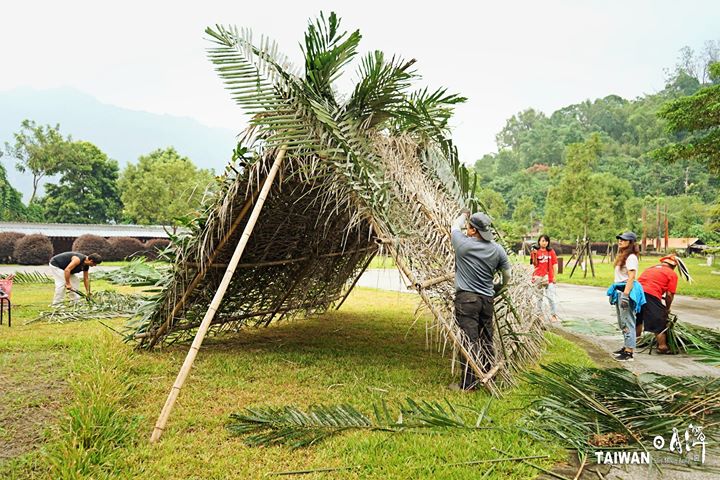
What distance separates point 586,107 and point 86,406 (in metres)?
101

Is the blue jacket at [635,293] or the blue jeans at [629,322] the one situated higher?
the blue jacket at [635,293]

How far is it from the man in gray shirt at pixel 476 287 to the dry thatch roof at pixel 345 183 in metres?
0.12

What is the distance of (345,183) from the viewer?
4.87 meters

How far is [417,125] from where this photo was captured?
6023 millimetres

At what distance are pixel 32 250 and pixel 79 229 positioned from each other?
1214 cm

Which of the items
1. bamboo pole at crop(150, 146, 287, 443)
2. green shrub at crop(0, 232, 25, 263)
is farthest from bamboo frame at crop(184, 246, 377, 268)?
green shrub at crop(0, 232, 25, 263)

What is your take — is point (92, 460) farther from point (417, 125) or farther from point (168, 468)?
point (417, 125)

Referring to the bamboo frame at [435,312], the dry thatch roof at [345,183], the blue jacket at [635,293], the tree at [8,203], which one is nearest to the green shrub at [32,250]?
the tree at [8,203]

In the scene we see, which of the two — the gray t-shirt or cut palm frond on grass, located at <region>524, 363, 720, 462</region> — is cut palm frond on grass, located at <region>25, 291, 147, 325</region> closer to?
the gray t-shirt

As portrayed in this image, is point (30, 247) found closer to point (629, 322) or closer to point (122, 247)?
point (122, 247)

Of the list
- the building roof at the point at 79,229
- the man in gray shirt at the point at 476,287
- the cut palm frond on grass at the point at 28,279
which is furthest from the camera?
the building roof at the point at 79,229

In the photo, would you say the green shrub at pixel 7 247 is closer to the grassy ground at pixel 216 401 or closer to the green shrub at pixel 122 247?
the green shrub at pixel 122 247

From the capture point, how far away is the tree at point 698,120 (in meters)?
12.3

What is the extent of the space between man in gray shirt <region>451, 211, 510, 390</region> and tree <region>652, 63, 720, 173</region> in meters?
10.8
